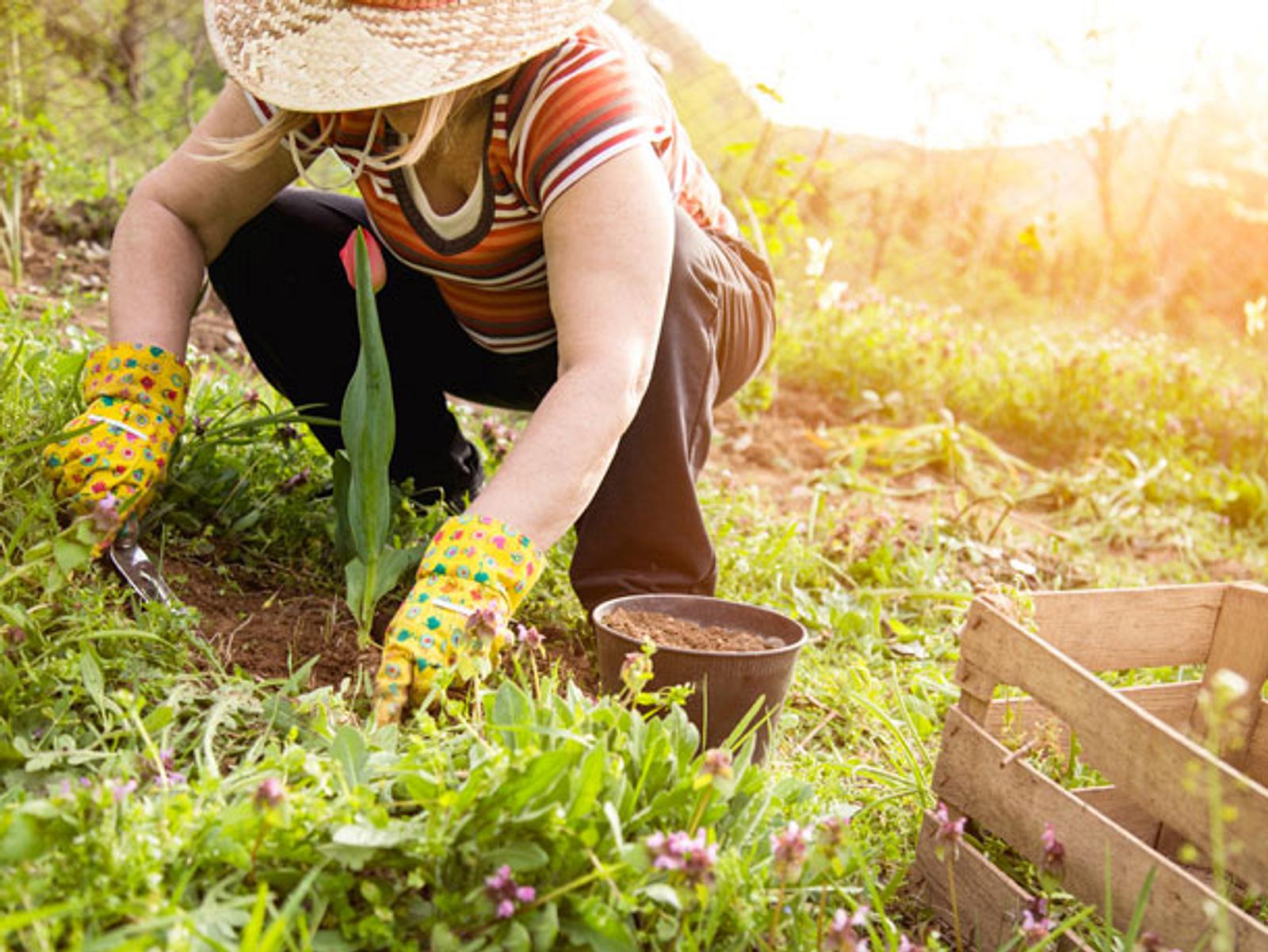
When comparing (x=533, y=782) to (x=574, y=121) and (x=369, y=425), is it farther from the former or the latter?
(x=574, y=121)

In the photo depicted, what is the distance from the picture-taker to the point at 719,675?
1.56 metres

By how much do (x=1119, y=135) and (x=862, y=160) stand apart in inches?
80.5

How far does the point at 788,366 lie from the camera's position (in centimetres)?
451

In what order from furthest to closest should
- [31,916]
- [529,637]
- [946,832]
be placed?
[529,637]
[946,832]
[31,916]

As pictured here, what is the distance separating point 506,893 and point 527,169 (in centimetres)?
100

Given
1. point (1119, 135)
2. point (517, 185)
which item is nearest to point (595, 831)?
point (517, 185)

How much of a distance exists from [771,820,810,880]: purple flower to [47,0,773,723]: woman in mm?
418

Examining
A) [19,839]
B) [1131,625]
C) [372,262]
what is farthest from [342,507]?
[1131,625]

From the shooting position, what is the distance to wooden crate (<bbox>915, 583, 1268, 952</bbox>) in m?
1.19

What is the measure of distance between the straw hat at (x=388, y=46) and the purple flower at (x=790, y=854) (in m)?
0.99

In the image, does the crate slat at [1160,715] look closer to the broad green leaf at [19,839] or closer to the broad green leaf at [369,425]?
the broad green leaf at [369,425]

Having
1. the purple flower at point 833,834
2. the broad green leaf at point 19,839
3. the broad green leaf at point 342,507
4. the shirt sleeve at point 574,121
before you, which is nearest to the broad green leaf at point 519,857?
the purple flower at point 833,834

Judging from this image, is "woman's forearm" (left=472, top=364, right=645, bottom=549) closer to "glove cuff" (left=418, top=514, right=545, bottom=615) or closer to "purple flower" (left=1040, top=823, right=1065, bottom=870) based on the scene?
"glove cuff" (left=418, top=514, right=545, bottom=615)

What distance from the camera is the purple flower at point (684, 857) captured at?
1018 mm
